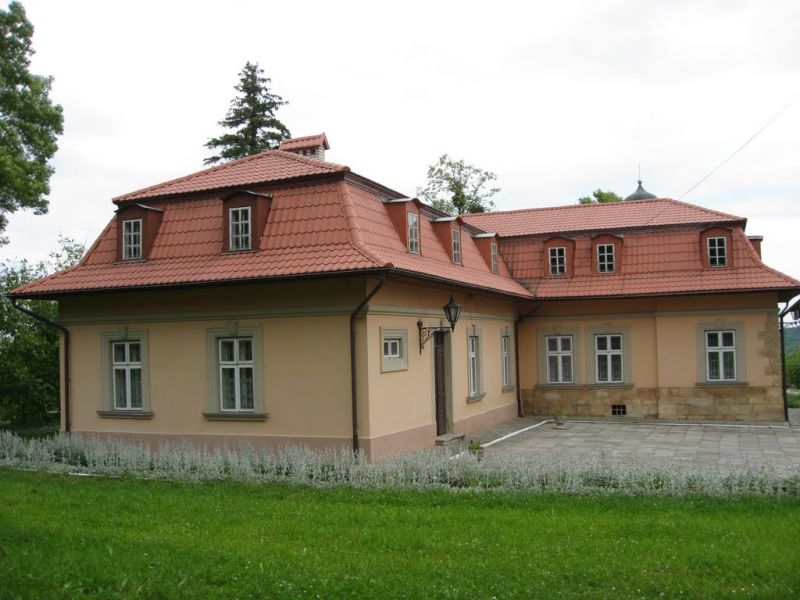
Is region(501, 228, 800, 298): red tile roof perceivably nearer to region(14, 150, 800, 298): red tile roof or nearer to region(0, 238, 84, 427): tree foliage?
region(14, 150, 800, 298): red tile roof

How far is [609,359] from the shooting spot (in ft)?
75.9

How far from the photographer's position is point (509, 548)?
8.06 meters

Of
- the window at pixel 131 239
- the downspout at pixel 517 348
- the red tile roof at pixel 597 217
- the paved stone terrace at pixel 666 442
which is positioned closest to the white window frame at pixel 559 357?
the downspout at pixel 517 348

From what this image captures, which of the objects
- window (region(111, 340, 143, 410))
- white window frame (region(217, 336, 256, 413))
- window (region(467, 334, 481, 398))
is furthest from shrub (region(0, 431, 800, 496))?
window (region(467, 334, 481, 398))

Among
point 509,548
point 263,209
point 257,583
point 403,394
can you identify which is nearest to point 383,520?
point 509,548

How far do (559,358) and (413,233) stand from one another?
27.7ft

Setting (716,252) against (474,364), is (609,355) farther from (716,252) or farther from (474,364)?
(474,364)

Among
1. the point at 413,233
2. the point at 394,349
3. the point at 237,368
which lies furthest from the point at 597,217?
the point at 237,368

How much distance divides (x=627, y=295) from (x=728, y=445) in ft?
20.7

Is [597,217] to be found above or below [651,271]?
above

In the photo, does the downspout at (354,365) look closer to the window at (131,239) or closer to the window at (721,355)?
the window at (131,239)

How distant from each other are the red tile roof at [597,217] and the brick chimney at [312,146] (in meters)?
8.26

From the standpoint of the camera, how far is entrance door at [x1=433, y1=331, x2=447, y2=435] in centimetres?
1747

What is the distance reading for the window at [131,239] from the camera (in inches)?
665
